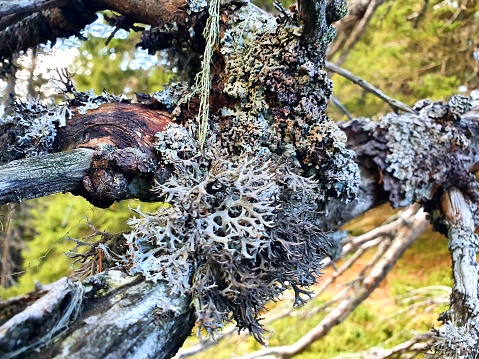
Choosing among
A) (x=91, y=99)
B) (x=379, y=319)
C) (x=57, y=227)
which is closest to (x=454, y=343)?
(x=91, y=99)

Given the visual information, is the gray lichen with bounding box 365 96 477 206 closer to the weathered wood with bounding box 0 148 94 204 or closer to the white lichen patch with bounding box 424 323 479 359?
the white lichen patch with bounding box 424 323 479 359

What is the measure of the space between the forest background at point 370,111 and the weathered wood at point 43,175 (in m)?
0.98

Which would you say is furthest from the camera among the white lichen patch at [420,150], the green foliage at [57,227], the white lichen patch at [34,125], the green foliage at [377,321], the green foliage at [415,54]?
→ the green foliage at [415,54]

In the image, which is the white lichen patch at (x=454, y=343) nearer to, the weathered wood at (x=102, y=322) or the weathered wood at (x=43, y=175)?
the weathered wood at (x=102, y=322)

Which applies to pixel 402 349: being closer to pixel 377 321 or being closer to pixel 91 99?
pixel 377 321

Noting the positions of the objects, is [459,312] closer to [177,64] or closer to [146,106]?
[146,106]

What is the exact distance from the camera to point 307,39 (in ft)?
3.37

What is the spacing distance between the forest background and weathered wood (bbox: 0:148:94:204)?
98 centimetres

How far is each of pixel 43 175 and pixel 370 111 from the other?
2338mm

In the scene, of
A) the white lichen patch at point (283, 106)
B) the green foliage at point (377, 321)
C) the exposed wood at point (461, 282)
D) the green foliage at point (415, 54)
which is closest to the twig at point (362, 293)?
the green foliage at point (377, 321)

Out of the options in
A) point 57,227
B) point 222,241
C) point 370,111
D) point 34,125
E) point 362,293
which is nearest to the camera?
point 222,241

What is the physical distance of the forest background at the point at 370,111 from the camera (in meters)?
2.17

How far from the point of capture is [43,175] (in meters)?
0.84

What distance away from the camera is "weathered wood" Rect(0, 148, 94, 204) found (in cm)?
80
